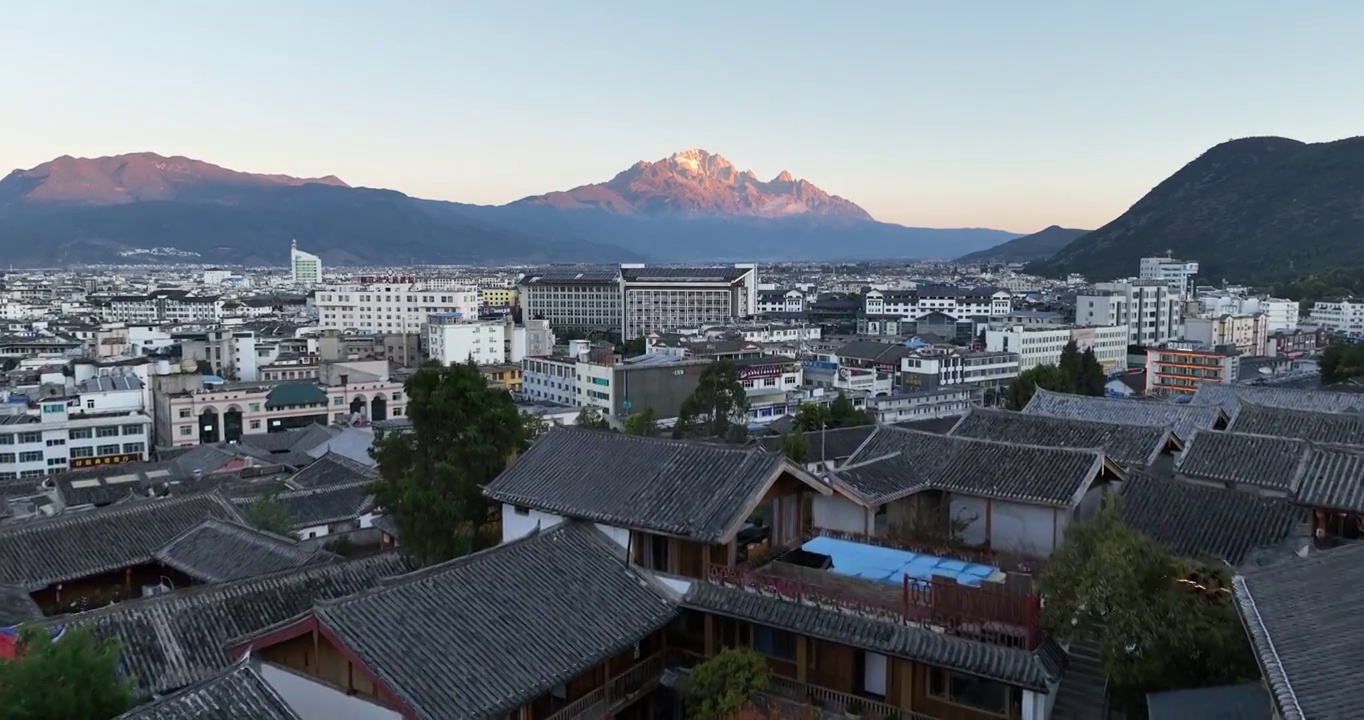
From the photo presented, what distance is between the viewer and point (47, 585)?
1756 centimetres

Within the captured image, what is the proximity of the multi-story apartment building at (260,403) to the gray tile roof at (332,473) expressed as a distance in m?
23.1

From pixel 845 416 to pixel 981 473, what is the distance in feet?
101

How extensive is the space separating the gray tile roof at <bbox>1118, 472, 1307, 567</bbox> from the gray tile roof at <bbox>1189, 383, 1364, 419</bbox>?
32.1 ft

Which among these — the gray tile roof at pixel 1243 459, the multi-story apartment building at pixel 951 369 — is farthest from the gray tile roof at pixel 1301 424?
the multi-story apartment building at pixel 951 369

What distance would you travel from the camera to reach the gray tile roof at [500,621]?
33.6 ft

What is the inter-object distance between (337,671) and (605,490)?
4.69 meters

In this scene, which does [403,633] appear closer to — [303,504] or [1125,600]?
[1125,600]

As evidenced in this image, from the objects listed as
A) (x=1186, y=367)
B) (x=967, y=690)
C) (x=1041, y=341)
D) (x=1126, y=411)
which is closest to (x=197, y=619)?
(x=967, y=690)

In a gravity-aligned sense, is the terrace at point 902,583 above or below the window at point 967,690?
above

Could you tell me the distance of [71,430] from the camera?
160 feet

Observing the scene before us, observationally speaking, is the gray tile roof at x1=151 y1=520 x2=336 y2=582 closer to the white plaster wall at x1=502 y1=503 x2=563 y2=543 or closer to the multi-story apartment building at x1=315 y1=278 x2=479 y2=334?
the white plaster wall at x1=502 y1=503 x2=563 y2=543

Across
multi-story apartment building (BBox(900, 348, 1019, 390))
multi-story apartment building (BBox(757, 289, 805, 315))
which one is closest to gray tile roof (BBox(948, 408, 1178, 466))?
multi-story apartment building (BBox(900, 348, 1019, 390))

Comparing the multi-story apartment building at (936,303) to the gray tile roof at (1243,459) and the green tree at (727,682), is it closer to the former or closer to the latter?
the gray tile roof at (1243,459)

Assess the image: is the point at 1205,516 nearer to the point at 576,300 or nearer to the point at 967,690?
the point at 967,690
